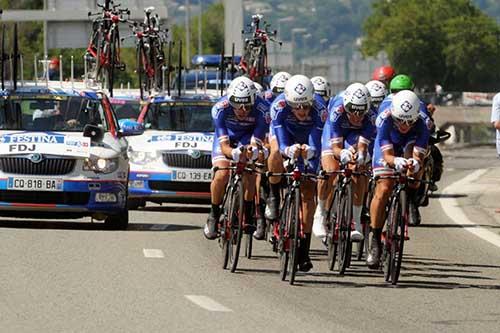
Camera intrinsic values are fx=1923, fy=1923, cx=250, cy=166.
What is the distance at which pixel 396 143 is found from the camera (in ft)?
53.5

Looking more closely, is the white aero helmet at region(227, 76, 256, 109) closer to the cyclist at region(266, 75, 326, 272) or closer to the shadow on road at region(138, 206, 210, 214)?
the cyclist at region(266, 75, 326, 272)

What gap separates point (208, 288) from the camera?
14773 mm

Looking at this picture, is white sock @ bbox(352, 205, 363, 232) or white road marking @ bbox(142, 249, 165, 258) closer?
white sock @ bbox(352, 205, 363, 232)

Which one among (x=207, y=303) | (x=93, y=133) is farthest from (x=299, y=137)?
(x=93, y=133)

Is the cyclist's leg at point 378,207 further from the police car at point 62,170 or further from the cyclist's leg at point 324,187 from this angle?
the police car at point 62,170

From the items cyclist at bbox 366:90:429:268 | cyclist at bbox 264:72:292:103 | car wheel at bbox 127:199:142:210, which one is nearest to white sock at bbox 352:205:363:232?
cyclist at bbox 366:90:429:268

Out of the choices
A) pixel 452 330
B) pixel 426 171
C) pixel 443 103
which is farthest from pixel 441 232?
pixel 443 103

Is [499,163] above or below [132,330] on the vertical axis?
below

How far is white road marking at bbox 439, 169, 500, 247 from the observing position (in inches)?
843

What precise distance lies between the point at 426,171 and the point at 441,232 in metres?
3.89

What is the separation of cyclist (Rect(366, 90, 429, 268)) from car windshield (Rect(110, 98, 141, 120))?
43.8 ft

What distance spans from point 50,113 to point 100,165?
55.3 inches

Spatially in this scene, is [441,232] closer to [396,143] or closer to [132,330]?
[396,143]

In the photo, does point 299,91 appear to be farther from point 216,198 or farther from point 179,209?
point 179,209
